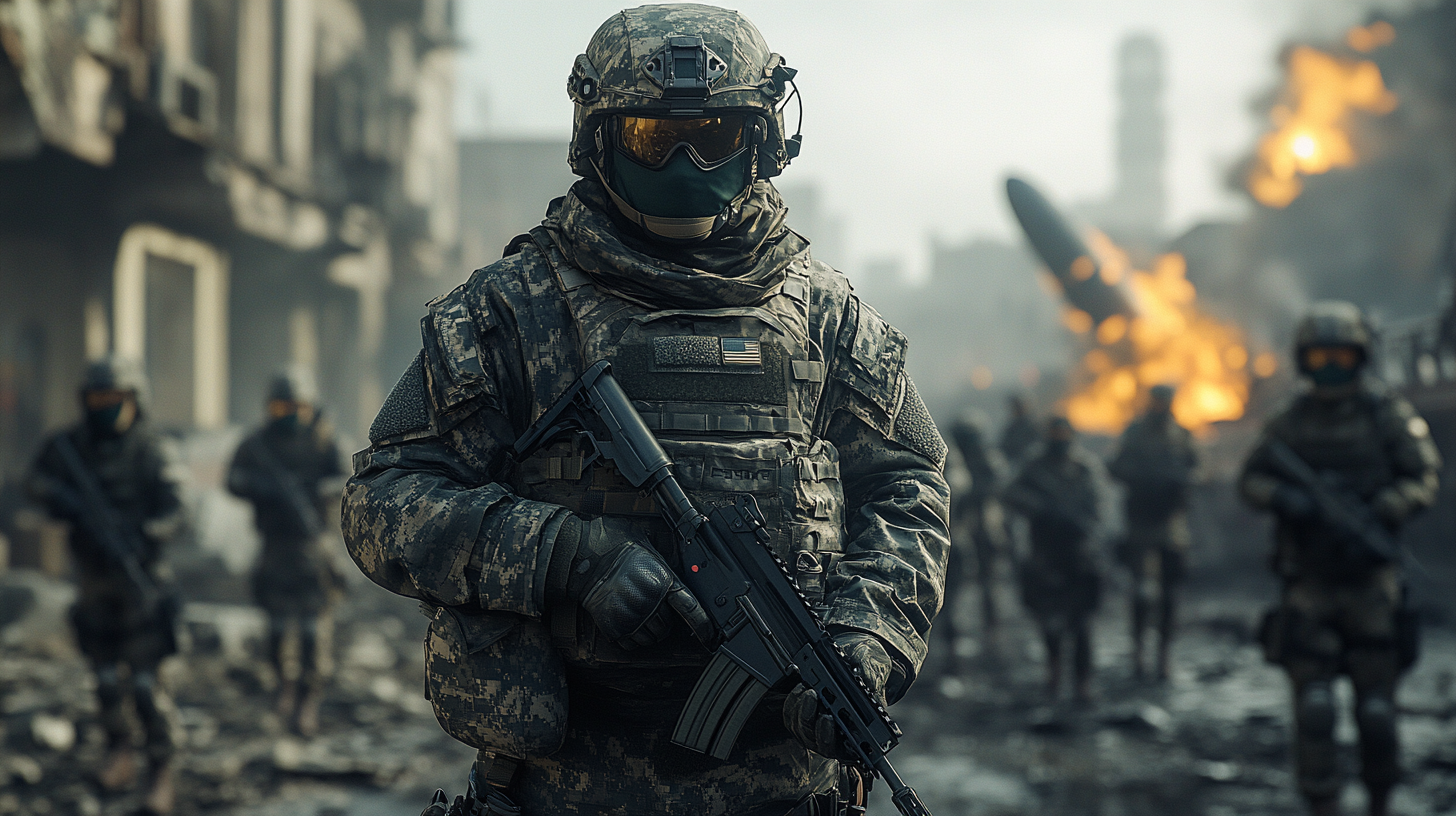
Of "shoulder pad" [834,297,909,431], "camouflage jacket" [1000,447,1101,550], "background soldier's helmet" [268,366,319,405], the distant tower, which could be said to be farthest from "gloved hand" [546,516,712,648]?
A: the distant tower

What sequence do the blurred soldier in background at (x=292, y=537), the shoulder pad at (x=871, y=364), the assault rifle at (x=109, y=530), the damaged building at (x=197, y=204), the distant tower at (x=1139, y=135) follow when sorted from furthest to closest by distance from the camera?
1. the distant tower at (x=1139, y=135)
2. the damaged building at (x=197, y=204)
3. the blurred soldier in background at (x=292, y=537)
4. the assault rifle at (x=109, y=530)
5. the shoulder pad at (x=871, y=364)

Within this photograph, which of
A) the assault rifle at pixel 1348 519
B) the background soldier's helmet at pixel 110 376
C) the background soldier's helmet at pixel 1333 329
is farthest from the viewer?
the background soldier's helmet at pixel 110 376

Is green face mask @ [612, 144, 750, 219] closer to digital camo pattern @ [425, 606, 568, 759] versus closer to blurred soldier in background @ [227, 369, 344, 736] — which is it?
digital camo pattern @ [425, 606, 568, 759]

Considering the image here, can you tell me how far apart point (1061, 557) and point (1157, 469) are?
4.24 feet

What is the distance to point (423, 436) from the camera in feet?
6.59

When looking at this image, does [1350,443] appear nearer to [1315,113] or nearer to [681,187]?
[681,187]

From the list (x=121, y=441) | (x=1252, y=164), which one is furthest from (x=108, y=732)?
(x=1252, y=164)

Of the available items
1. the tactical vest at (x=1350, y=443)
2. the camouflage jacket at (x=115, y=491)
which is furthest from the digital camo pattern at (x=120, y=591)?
the tactical vest at (x=1350, y=443)

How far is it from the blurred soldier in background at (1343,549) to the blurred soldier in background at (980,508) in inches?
182

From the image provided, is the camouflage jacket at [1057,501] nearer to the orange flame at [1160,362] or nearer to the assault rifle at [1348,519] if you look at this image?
the assault rifle at [1348,519]

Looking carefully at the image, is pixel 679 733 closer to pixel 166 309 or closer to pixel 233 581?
pixel 233 581

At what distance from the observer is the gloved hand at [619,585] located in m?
1.84

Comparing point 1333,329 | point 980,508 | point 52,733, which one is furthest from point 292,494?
point 1333,329

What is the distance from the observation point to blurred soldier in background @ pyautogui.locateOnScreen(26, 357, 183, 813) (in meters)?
5.93
